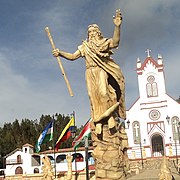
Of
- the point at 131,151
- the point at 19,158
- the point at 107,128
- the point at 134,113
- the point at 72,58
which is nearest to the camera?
the point at 107,128

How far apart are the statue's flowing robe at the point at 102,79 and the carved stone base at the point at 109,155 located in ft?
1.42

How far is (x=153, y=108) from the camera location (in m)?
46.6

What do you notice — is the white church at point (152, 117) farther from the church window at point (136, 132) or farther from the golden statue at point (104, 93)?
the golden statue at point (104, 93)

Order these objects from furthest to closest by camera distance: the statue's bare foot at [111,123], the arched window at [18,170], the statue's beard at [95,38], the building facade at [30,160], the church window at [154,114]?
the church window at [154,114] < the arched window at [18,170] < the building facade at [30,160] < the statue's beard at [95,38] < the statue's bare foot at [111,123]

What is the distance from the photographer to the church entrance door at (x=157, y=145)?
144 feet

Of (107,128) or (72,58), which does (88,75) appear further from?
(107,128)

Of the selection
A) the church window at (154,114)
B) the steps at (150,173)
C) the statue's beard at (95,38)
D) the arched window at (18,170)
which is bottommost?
the arched window at (18,170)

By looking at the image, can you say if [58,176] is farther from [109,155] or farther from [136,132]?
[136,132]

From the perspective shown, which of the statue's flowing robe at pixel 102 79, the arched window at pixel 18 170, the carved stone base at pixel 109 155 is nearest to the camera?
the carved stone base at pixel 109 155

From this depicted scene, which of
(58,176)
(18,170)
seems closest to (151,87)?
(18,170)

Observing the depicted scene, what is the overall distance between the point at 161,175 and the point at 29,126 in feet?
146

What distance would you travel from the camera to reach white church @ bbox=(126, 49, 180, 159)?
43906 millimetres

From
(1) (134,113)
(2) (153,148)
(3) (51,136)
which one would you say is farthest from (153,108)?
(3) (51,136)

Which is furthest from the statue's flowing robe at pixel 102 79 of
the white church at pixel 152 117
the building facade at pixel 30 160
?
the white church at pixel 152 117
